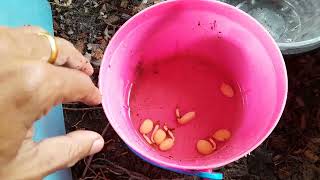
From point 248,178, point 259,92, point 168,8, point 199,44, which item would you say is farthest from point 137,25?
point 248,178

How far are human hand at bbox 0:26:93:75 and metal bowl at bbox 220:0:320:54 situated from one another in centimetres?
66

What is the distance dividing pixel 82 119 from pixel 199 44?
0.40 meters

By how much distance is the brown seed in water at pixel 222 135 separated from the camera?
3.67 ft

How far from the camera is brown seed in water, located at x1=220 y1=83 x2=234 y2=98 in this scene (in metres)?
1.19

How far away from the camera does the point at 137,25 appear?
3.44 ft

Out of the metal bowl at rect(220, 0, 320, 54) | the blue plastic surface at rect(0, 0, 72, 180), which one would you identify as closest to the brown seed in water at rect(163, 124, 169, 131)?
the blue plastic surface at rect(0, 0, 72, 180)

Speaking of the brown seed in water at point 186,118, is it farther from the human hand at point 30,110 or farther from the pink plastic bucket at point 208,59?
the human hand at point 30,110

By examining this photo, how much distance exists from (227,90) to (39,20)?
535 mm

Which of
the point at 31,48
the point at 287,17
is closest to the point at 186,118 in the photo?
the point at 287,17

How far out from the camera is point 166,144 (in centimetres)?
113

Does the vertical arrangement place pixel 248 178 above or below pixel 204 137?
below

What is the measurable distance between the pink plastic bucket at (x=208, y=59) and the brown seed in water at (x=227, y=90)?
Result: 0.05 ft

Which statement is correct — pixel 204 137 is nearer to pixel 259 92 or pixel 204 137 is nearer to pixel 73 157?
pixel 259 92

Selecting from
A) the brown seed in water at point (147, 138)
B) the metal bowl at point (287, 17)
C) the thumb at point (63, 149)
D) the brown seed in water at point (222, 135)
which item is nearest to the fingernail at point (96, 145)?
the thumb at point (63, 149)
